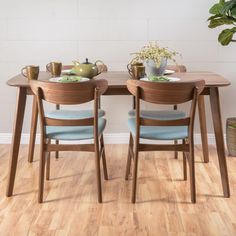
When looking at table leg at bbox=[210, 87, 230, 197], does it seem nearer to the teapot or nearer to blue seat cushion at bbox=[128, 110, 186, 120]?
blue seat cushion at bbox=[128, 110, 186, 120]

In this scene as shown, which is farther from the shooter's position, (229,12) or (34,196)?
(229,12)

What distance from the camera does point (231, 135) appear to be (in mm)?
3916

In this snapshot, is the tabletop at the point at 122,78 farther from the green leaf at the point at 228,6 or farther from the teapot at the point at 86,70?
the green leaf at the point at 228,6

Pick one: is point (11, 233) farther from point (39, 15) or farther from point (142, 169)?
point (39, 15)

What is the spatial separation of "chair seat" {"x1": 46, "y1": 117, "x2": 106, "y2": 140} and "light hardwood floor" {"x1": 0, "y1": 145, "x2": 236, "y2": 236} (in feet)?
1.35

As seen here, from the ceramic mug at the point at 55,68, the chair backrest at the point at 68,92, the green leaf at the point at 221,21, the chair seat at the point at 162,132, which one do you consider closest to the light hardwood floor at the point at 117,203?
the chair seat at the point at 162,132

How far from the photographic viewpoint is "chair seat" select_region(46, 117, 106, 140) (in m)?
2.94

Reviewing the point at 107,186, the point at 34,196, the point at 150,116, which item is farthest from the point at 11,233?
the point at 150,116

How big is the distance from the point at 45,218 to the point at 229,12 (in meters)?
2.21

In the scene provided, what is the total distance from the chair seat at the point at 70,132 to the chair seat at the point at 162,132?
11.2 inches

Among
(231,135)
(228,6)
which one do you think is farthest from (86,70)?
(231,135)

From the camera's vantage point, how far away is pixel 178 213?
2.77m

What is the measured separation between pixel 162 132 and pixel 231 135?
1127 mm

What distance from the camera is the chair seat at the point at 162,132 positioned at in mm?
2955
